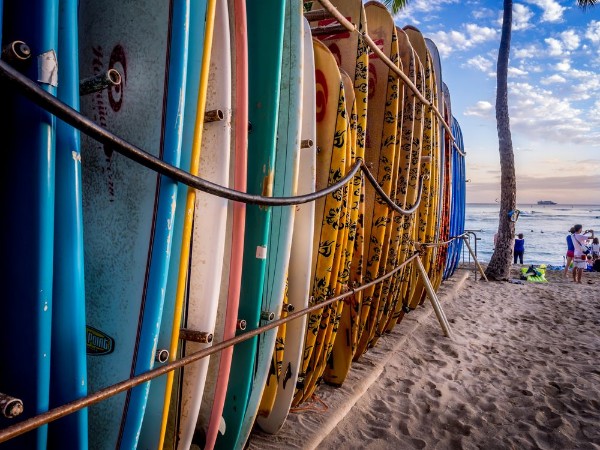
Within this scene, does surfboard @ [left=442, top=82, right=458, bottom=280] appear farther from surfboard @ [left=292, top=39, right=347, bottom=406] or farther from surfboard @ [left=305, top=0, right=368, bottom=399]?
surfboard @ [left=292, top=39, right=347, bottom=406]

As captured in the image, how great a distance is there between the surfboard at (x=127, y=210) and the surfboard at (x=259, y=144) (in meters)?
0.43

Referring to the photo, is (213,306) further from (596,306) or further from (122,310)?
(596,306)

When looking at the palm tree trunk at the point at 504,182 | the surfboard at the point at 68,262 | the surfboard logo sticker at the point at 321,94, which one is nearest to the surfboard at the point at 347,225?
the surfboard logo sticker at the point at 321,94

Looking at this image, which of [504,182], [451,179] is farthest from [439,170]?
[504,182]

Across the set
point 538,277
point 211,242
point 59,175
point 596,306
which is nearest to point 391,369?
point 211,242

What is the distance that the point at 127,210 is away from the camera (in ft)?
4.02

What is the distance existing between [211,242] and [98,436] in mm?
689

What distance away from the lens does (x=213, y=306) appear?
1331 millimetres

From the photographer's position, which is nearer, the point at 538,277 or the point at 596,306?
the point at 596,306

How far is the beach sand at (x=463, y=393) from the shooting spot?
2207mm

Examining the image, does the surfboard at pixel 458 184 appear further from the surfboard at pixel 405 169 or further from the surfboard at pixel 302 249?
the surfboard at pixel 302 249

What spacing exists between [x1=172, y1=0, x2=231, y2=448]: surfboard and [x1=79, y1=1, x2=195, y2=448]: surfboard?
0.60ft

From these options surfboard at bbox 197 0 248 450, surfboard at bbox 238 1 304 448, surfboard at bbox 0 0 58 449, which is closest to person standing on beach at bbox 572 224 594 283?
surfboard at bbox 238 1 304 448

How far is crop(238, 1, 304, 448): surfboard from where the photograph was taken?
1.65 metres
